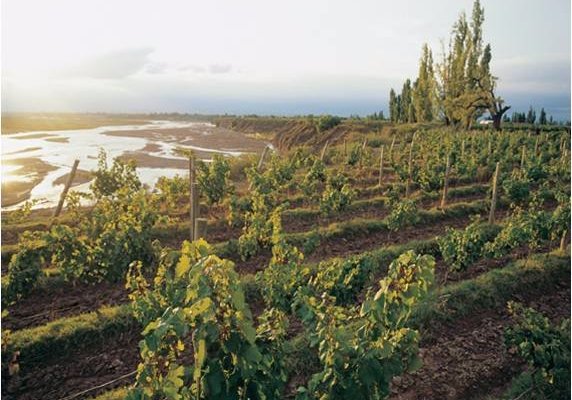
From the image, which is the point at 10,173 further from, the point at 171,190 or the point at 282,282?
the point at 282,282

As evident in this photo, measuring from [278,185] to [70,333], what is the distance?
881cm

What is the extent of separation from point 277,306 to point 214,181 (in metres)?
7.16

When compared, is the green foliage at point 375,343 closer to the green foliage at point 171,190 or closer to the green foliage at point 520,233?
the green foliage at point 520,233

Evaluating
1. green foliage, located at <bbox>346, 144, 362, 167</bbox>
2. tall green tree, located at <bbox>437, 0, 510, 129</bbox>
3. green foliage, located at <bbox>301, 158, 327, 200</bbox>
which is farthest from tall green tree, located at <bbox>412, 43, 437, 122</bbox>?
green foliage, located at <bbox>301, 158, 327, 200</bbox>

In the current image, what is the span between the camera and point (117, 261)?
7840mm

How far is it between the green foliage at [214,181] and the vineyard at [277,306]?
0.04m

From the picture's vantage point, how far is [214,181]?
13305 millimetres

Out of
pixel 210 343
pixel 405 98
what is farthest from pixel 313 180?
pixel 405 98


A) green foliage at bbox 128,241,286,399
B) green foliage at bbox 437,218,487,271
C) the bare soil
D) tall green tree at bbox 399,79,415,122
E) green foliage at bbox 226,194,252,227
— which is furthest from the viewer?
tall green tree at bbox 399,79,415,122

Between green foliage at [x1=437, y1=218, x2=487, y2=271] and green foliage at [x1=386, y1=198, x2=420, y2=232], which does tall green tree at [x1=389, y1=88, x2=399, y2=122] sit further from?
green foliage at [x1=437, y1=218, x2=487, y2=271]

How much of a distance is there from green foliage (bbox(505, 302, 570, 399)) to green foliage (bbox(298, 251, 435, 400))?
7.25 ft

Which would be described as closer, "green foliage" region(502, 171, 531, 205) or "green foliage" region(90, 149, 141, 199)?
"green foliage" region(90, 149, 141, 199)

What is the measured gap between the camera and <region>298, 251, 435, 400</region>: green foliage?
3.75m

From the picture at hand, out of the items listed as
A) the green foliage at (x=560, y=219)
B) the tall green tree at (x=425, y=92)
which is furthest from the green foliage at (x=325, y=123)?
the green foliage at (x=560, y=219)
